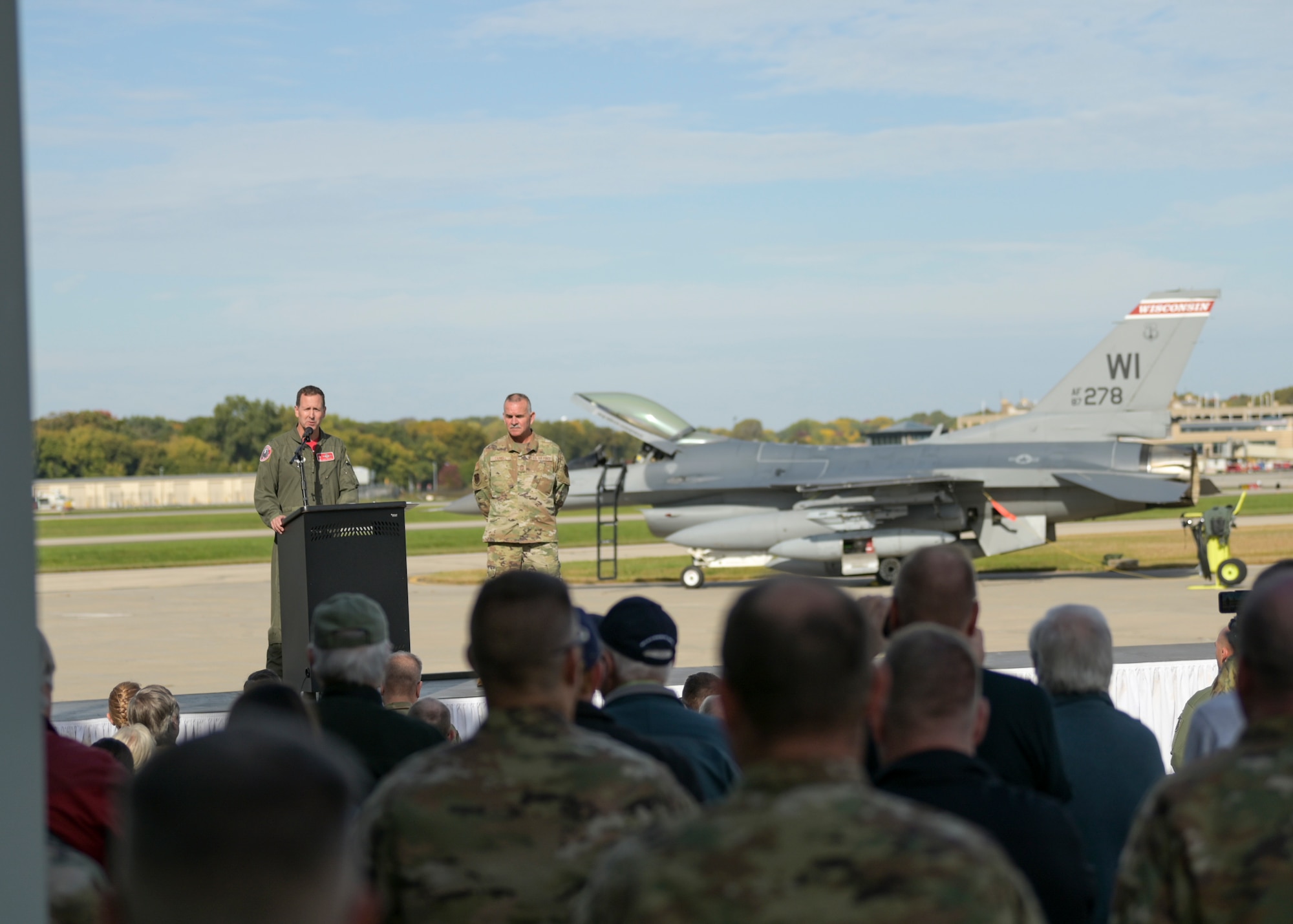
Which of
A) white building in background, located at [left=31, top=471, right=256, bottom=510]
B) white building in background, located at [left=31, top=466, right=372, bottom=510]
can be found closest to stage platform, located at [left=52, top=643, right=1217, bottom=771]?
white building in background, located at [left=31, top=471, right=256, bottom=510]

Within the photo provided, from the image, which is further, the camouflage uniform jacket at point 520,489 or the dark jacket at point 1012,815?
the camouflage uniform jacket at point 520,489

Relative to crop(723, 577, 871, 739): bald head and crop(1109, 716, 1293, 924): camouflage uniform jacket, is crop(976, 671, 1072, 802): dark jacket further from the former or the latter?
crop(723, 577, 871, 739): bald head

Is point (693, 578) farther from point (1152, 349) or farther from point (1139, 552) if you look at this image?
point (1139, 552)

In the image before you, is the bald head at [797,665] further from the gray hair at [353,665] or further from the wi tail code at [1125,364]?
the wi tail code at [1125,364]

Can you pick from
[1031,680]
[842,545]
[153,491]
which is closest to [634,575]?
[842,545]

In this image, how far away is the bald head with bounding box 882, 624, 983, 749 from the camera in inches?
88.7

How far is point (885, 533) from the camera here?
19875 millimetres

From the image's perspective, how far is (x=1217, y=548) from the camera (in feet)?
62.1

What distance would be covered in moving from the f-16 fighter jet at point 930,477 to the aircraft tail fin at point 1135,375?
0.02m

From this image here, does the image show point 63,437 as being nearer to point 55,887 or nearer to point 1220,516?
point 1220,516

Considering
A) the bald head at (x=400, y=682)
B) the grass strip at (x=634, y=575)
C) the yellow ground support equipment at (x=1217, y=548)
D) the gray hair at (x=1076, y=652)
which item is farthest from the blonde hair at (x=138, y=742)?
the grass strip at (x=634, y=575)

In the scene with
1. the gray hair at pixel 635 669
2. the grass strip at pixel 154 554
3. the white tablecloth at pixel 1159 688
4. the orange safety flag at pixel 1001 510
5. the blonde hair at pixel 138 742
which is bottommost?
the grass strip at pixel 154 554

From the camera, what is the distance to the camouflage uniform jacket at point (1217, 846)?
1.88 meters

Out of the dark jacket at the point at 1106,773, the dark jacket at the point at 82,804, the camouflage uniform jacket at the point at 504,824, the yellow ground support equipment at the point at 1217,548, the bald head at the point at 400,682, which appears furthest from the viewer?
the yellow ground support equipment at the point at 1217,548
